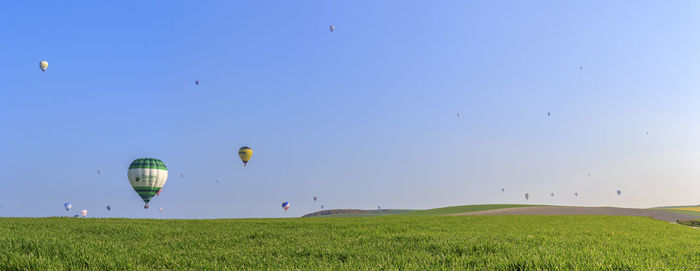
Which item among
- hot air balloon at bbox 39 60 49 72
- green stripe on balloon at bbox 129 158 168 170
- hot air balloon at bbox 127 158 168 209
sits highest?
hot air balloon at bbox 39 60 49 72

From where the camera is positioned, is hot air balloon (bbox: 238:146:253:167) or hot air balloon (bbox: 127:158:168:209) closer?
hot air balloon (bbox: 127:158:168:209)

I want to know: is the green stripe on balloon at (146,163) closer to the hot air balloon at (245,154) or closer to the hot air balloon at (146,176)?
the hot air balloon at (146,176)

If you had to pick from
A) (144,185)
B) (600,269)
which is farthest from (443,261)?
(144,185)

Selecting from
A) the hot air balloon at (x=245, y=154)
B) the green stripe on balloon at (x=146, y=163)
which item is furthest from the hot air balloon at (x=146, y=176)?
the hot air balloon at (x=245, y=154)

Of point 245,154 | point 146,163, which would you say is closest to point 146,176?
point 146,163

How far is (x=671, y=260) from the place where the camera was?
9.69 meters

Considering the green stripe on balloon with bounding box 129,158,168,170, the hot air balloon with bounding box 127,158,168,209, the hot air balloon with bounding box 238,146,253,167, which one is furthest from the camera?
the hot air balloon with bounding box 238,146,253,167

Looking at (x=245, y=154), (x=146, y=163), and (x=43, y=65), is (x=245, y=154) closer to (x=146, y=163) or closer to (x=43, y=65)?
(x=146, y=163)

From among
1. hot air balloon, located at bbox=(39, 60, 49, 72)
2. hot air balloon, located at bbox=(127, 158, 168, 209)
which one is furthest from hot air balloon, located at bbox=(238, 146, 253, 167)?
hot air balloon, located at bbox=(39, 60, 49, 72)

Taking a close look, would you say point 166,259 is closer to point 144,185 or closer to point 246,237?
point 246,237

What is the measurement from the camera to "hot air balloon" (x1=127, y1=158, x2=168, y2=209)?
152 feet

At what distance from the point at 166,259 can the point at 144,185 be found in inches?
1632

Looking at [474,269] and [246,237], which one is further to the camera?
[246,237]

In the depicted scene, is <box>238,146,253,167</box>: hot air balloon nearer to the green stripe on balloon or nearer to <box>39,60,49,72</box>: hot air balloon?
the green stripe on balloon
